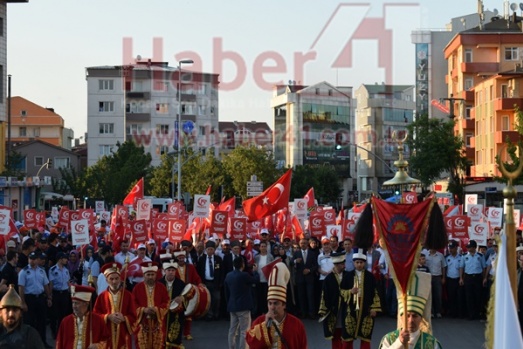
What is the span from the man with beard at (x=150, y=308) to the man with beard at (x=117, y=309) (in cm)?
94

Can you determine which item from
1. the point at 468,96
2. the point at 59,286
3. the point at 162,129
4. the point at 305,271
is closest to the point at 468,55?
the point at 468,96

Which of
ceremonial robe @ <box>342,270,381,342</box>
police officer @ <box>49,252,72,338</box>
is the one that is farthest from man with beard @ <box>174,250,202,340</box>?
ceremonial robe @ <box>342,270,381,342</box>

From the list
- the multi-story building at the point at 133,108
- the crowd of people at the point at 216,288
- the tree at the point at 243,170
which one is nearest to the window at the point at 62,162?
the multi-story building at the point at 133,108

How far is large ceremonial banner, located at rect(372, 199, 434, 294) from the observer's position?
37.6ft

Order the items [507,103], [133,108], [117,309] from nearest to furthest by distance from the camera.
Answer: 1. [117,309]
2. [507,103]
3. [133,108]

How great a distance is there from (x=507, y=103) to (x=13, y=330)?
61804mm

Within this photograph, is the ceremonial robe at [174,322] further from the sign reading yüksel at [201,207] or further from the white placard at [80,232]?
the sign reading yüksel at [201,207]

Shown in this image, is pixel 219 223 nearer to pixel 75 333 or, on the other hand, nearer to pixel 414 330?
pixel 75 333

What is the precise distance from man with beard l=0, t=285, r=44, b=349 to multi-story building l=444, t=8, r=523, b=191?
206 ft

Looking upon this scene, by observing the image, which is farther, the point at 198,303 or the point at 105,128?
the point at 105,128

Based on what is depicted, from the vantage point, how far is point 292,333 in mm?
10633

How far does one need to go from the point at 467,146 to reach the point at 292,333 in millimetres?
70056

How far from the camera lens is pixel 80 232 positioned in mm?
24797

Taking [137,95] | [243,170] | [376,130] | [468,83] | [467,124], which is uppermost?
[137,95]
